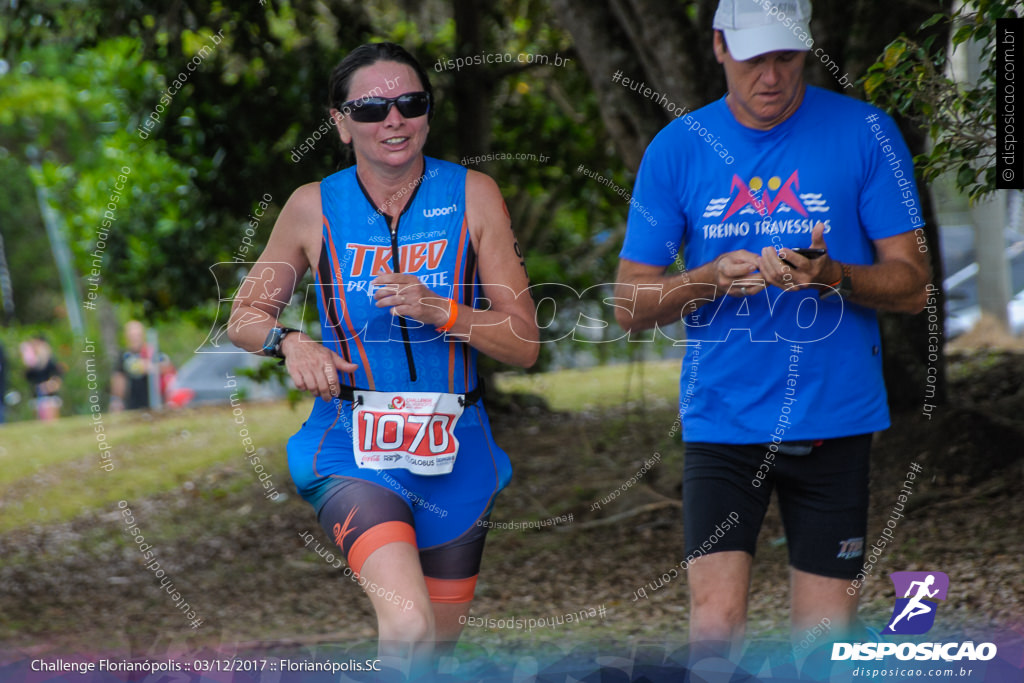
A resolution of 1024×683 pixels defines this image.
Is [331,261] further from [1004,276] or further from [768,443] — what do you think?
[1004,276]

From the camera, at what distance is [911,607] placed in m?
3.31

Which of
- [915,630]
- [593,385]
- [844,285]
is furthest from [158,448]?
[844,285]

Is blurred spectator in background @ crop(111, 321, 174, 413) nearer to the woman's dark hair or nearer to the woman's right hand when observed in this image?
the woman's dark hair

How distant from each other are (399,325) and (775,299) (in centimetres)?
99

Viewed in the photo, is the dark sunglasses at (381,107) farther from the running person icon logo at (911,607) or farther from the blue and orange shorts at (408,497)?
the running person icon logo at (911,607)

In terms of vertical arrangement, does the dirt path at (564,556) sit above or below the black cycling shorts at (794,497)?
below

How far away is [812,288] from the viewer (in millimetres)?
2805

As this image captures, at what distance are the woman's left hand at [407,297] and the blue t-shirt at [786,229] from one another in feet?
2.00

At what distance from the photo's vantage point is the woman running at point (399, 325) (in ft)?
9.50

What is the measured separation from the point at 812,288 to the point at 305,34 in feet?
20.1

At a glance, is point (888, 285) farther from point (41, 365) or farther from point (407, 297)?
point (41, 365)

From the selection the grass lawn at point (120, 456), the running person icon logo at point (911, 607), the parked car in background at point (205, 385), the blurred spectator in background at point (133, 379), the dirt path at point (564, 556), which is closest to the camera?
the running person icon logo at point (911, 607)

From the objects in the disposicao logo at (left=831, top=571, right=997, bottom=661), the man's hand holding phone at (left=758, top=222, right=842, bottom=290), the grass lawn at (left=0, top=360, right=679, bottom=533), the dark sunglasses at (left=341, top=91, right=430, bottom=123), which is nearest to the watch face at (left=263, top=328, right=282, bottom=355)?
the dark sunglasses at (left=341, top=91, right=430, bottom=123)

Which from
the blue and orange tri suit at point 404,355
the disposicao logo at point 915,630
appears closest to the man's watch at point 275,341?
the blue and orange tri suit at point 404,355
